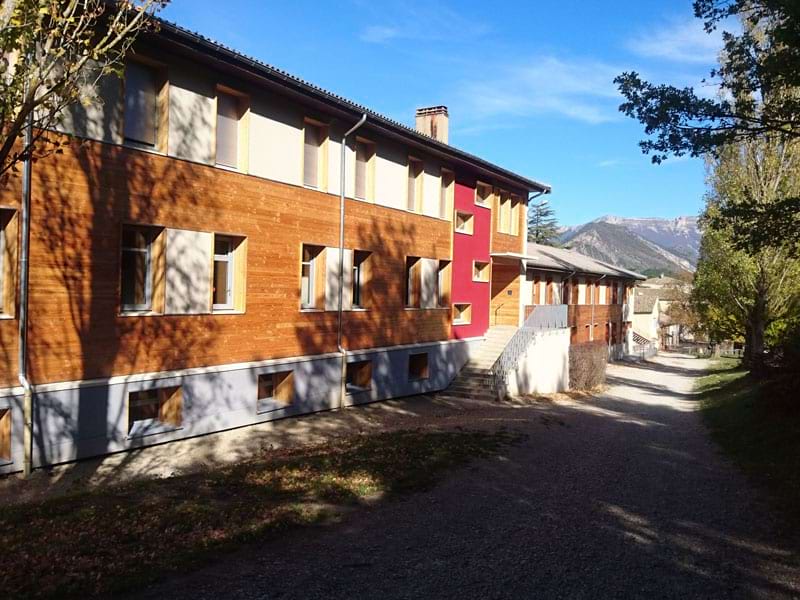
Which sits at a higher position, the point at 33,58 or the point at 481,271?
the point at 33,58

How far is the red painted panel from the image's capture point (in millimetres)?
21516

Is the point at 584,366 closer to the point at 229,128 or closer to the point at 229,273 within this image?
the point at 229,273

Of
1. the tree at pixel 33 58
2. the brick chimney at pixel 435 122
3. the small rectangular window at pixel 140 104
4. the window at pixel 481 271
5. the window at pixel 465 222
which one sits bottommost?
the window at pixel 481 271

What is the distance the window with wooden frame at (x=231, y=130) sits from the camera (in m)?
12.9

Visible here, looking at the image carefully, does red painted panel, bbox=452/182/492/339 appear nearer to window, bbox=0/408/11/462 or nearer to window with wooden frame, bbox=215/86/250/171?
window with wooden frame, bbox=215/86/250/171

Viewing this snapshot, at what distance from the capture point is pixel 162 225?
11531mm

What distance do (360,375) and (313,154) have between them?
20.6 ft

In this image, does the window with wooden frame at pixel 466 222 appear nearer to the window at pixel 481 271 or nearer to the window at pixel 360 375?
the window at pixel 481 271

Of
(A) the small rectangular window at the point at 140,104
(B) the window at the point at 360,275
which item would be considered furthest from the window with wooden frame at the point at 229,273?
(B) the window at the point at 360,275

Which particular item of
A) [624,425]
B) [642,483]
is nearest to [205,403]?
[642,483]

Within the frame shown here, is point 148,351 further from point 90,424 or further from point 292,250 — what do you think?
point 292,250

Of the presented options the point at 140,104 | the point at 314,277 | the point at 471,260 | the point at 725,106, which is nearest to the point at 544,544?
the point at 725,106

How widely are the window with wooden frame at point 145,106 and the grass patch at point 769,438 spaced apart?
11.7 meters

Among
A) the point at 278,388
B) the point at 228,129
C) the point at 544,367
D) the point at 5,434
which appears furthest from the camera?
the point at 544,367
